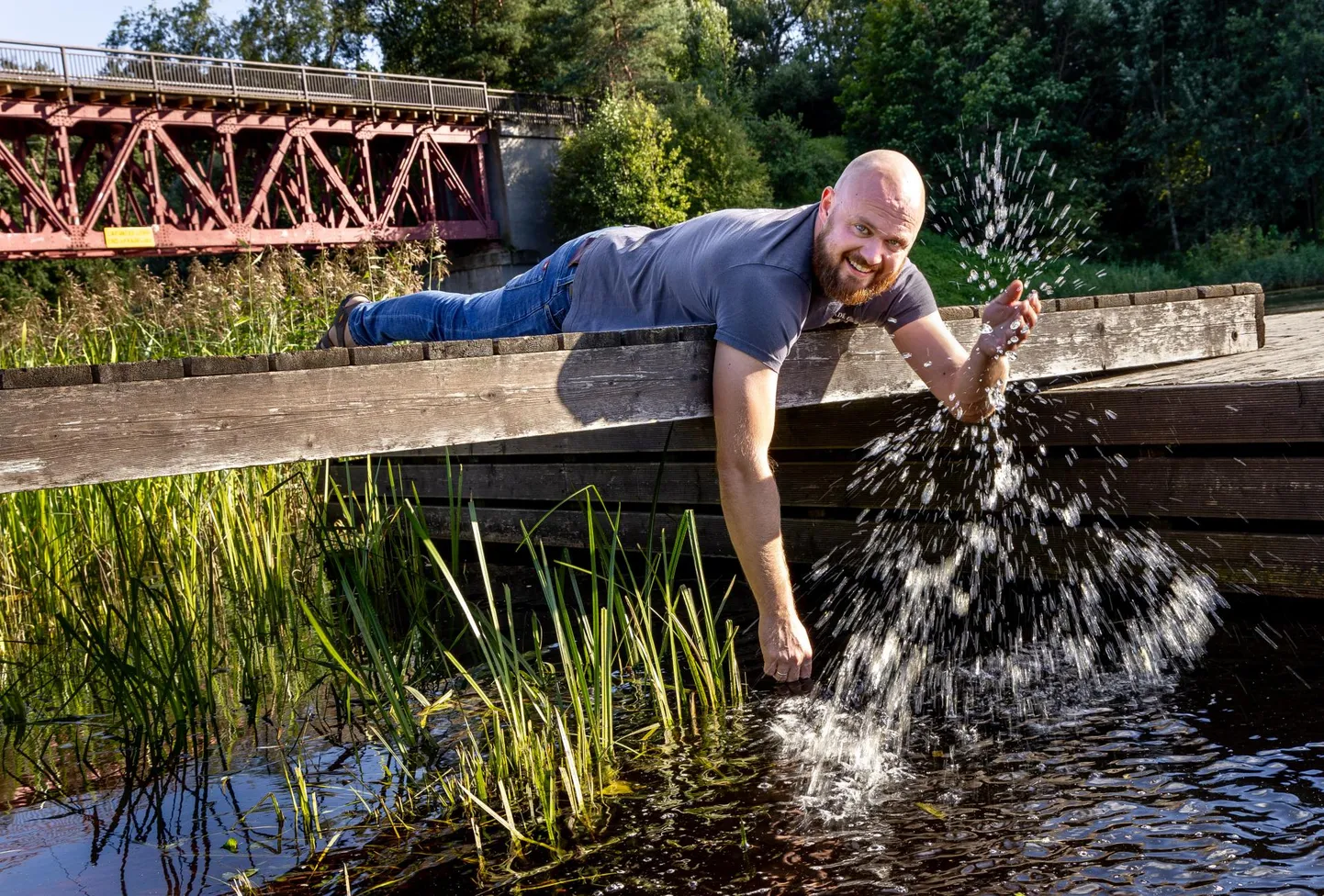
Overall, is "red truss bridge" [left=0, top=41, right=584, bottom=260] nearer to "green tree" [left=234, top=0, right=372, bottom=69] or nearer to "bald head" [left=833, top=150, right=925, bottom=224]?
"green tree" [left=234, top=0, right=372, bottom=69]

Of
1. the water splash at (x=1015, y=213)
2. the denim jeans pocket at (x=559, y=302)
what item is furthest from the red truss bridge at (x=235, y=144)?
the denim jeans pocket at (x=559, y=302)

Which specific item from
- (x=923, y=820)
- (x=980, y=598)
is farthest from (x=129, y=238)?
(x=923, y=820)

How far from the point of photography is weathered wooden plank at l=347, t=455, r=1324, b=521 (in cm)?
388

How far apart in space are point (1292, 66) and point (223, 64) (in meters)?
28.0

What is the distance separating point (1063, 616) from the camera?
13.9 feet

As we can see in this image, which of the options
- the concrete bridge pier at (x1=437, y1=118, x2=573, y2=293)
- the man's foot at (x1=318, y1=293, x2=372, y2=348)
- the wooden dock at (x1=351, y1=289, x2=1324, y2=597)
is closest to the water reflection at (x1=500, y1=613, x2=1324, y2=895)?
the wooden dock at (x1=351, y1=289, x2=1324, y2=597)

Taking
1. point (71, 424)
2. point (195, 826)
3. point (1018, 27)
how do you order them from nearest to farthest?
point (71, 424), point (195, 826), point (1018, 27)

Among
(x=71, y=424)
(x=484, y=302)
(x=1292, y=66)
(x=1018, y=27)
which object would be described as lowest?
(x=71, y=424)

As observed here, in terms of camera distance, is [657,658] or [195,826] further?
[657,658]

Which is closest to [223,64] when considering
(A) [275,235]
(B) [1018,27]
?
(A) [275,235]

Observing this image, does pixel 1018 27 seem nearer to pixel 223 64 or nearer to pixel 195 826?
pixel 223 64

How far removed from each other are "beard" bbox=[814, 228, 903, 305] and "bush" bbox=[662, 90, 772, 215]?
28.6 m

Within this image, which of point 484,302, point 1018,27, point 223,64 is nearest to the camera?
point 484,302

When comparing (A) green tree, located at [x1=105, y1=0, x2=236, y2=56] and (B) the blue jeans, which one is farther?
(A) green tree, located at [x1=105, y1=0, x2=236, y2=56]
